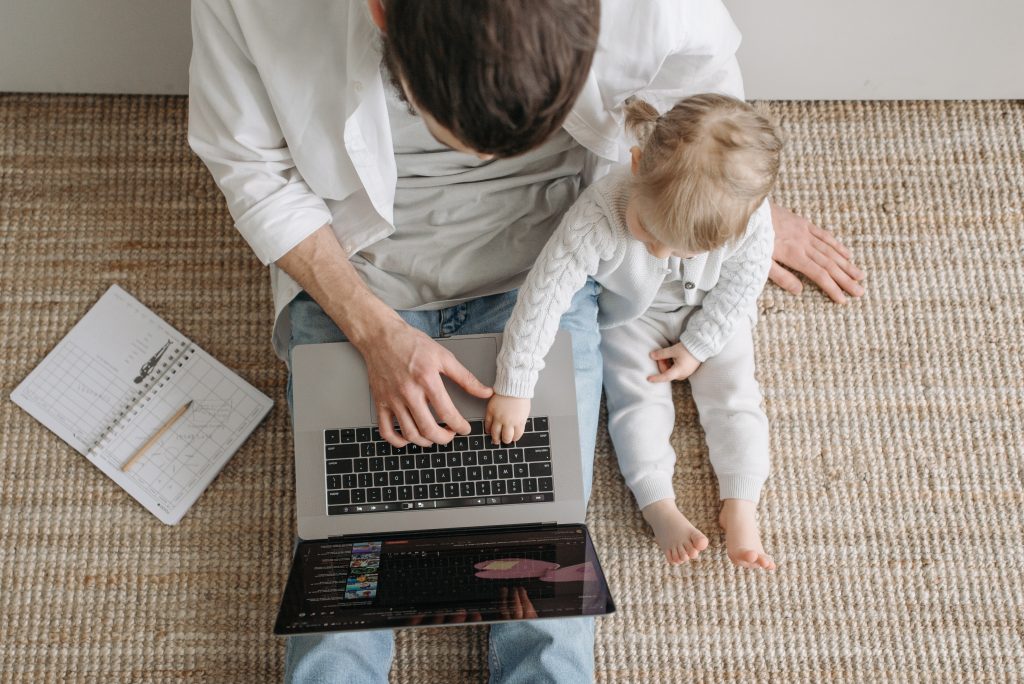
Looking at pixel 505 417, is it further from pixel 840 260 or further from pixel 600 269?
pixel 840 260

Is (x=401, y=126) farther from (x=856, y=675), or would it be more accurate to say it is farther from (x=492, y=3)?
(x=856, y=675)

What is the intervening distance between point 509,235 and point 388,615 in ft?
1.52

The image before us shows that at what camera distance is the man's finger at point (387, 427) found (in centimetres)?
91

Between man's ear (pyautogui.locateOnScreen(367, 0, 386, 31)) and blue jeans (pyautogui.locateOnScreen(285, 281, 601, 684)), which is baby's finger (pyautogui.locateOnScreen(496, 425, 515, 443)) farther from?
man's ear (pyautogui.locateOnScreen(367, 0, 386, 31))

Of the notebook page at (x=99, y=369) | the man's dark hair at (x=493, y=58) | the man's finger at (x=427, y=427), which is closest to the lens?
the man's dark hair at (x=493, y=58)

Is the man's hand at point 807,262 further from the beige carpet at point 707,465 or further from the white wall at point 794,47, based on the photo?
the white wall at point 794,47

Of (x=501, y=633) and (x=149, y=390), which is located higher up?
(x=149, y=390)

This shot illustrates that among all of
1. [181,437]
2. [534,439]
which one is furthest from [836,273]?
[181,437]

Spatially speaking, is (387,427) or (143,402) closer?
(387,427)

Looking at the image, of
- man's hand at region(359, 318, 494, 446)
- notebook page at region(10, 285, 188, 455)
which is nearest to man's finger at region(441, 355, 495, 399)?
man's hand at region(359, 318, 494, 446)

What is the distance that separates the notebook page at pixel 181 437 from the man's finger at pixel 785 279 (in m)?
0.75

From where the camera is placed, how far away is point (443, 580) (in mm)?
883

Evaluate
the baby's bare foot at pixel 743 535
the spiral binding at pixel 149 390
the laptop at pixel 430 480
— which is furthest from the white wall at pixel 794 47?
the baby's bare foot at pixel 743 535

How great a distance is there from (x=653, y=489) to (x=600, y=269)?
32 centimetres
